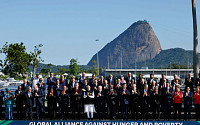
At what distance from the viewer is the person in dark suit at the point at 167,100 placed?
50.9ft

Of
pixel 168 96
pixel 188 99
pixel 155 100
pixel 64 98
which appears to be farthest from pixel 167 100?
pixel 64 98

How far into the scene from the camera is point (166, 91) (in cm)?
1559

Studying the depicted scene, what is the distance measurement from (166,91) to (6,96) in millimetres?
8565

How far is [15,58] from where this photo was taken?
32.9 meters

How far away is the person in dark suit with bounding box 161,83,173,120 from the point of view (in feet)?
50.9

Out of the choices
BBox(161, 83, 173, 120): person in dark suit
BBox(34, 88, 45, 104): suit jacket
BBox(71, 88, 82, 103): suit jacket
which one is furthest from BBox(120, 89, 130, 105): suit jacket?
BBox(34, 88, 45, 104): suit jacket

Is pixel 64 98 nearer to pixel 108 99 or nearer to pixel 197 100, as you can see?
pixel 108 99

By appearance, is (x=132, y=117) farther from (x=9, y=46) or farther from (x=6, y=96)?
(x=9, y=46)

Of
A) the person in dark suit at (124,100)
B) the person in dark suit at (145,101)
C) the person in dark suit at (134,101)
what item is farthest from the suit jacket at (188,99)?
the person in dark suit at (124,100)

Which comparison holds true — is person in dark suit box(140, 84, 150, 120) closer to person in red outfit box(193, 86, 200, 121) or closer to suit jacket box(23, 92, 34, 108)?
person in red outfit box(193, 86, 200, 121)

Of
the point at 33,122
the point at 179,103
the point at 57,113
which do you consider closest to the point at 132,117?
the point at 179,103

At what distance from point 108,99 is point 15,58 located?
19519 millimetres

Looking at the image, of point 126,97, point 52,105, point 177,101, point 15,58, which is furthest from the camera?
point 15,58

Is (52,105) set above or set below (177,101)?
below
